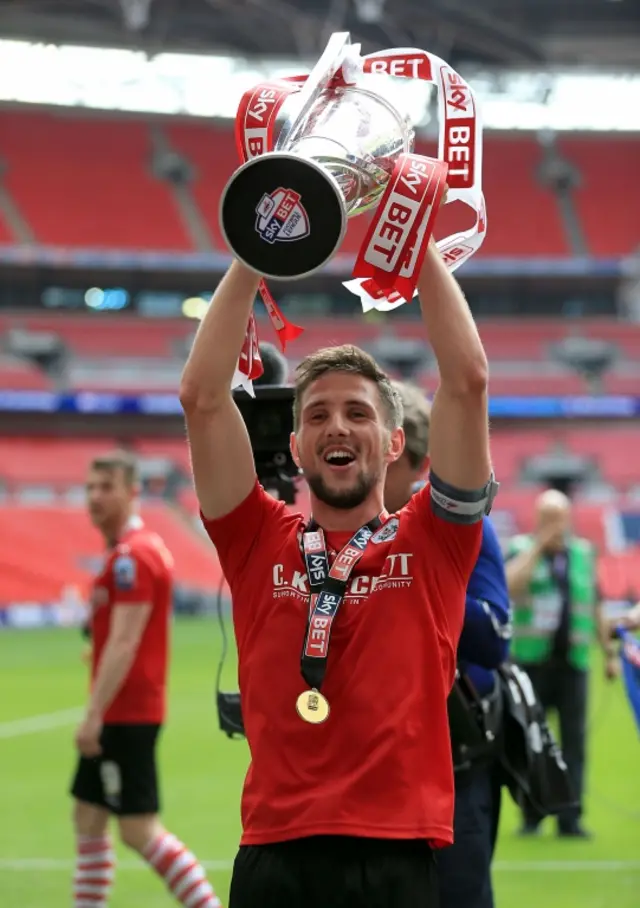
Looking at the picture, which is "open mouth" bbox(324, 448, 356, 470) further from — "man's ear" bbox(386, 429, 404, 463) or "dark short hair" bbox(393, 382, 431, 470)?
"dark short hair" bbox(393, 382, 431, 470)

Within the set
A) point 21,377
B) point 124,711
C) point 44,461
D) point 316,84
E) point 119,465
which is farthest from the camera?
point 21,377

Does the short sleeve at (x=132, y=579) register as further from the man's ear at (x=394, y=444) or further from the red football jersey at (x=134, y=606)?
the man's ear at (x=394, y=444)

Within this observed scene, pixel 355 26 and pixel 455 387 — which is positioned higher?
pixel 355 26

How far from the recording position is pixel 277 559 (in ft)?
9.39

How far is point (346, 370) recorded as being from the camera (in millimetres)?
2875

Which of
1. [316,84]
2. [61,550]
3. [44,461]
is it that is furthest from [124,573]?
[44,461]

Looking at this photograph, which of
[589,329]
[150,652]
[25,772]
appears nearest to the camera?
[150,652]

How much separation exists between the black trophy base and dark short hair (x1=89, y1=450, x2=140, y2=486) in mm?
3673

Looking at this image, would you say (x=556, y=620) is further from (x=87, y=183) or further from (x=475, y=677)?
(x=87, y=183)

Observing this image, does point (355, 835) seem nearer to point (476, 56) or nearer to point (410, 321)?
point (476, 56)

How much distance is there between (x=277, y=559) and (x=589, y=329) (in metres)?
39.8

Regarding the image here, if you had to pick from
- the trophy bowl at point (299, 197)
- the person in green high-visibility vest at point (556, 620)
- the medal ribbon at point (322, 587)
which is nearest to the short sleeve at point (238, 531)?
the medal ribbon at point (322, 587)

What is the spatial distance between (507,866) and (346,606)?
16.0ft

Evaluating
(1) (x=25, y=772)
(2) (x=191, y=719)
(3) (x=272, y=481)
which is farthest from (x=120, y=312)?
(3) (x=272, y=481)
